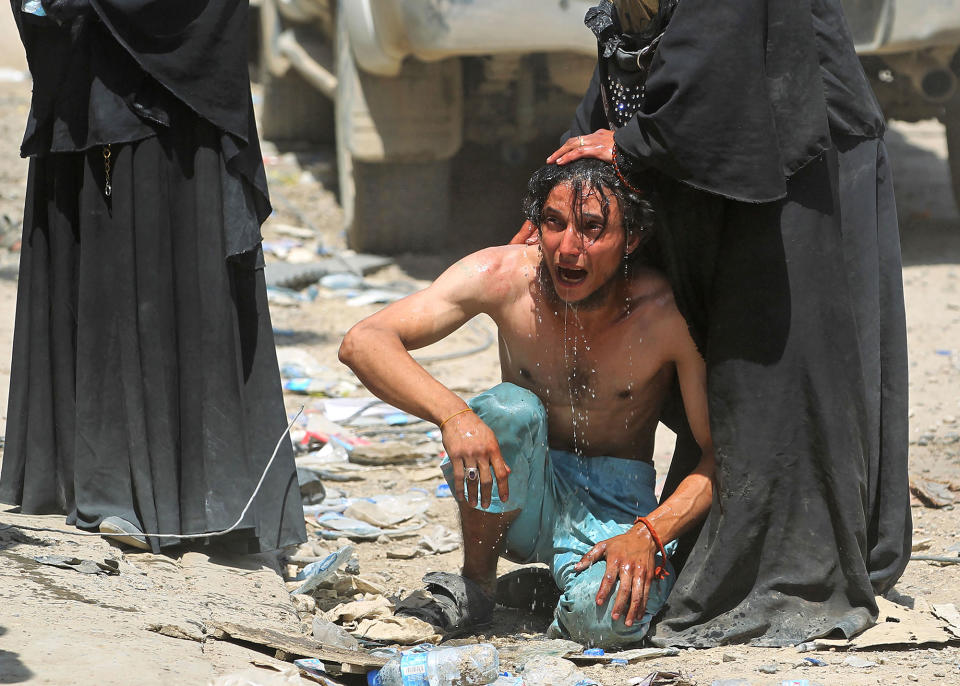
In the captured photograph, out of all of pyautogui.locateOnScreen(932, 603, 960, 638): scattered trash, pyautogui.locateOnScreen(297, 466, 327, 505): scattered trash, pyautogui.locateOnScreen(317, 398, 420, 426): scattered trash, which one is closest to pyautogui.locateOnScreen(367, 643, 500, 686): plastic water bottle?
pyautogui.locateOnScreen(932, 603, 960, 638): scattered trash

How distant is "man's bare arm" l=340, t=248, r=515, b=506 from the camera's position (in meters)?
3.04

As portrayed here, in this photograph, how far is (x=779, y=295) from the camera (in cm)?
300

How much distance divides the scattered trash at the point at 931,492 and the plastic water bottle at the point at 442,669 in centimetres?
210

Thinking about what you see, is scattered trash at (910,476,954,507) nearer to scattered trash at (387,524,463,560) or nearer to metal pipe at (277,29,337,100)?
scattered trash at (387,524,463,560)

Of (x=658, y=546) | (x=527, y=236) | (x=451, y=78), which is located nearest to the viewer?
(x=658, y=546)

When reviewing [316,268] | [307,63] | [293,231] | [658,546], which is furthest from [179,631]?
[307,63]

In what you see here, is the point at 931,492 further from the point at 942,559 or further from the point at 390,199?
the point at 390,199

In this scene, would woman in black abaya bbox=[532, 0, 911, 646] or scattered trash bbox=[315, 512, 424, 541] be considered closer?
woman in black abaya bbox=[532, 0, 911, 646]

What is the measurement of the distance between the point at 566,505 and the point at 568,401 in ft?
0.93

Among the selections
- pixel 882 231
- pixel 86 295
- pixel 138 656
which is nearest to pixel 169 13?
pixel 86 295

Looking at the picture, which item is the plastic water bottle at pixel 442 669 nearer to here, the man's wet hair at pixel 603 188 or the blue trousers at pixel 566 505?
the blue trousers at pixel 566 505

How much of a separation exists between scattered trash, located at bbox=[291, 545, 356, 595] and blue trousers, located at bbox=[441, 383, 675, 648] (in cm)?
57

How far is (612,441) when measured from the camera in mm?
3410

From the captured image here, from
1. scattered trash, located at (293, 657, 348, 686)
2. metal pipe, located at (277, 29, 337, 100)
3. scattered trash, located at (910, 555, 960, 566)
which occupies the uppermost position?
metal pipe, located at (277, 29, 337, 100)
